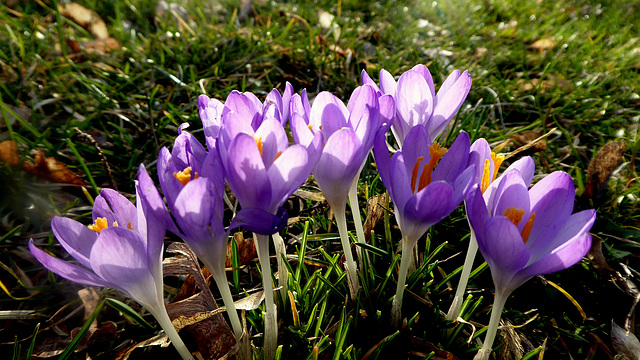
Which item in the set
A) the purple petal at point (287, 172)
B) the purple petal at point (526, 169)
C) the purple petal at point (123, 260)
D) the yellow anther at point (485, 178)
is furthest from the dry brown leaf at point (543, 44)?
the purple petal at point (123, 260)

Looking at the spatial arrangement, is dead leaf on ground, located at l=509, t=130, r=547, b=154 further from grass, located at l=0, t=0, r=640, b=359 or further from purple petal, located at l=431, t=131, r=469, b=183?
purple petal, located at l=431, t=131, r=469, b=183

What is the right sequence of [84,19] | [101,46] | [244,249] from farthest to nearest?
[84,19] → [101,46] → [244,249]

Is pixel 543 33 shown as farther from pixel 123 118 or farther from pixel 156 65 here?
pixel 123 118

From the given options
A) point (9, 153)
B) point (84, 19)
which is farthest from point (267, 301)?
point (84, 19)

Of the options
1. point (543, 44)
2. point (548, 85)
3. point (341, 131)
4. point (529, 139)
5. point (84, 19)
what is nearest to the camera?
point (341, 131)

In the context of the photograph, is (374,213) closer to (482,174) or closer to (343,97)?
(482,174)

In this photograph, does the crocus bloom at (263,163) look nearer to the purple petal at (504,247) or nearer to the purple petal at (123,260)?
the purple petal at (123,260)

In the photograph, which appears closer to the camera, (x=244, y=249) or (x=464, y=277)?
(x=464, y=277)

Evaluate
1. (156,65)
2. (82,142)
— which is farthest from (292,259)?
(156,65)
